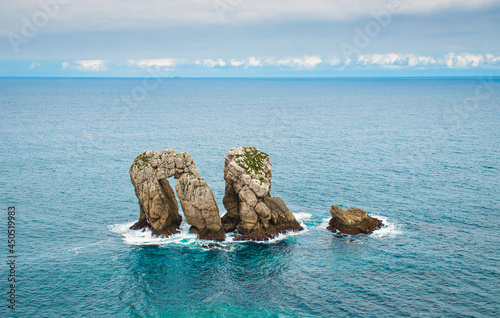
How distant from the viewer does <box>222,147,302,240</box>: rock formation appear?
7175cm

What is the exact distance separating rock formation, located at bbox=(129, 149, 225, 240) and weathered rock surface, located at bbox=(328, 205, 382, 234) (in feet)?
62.8

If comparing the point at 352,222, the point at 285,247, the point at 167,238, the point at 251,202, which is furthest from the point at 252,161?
the point at 352,222

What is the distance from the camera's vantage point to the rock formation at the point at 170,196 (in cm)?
7100

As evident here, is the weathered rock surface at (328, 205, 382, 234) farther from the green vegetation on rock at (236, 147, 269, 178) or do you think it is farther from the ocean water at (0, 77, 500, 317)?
the green vegetation on rock at (236, 147, 269, 178)

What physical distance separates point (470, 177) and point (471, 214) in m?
24.2

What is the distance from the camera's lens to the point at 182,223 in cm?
7775

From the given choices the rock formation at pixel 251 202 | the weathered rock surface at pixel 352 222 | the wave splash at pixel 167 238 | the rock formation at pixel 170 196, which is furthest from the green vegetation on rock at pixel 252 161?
the weathered rock surface at pixel 352 222

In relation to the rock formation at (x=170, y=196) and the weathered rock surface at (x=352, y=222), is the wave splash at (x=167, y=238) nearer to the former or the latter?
the rock formation at (x=170, y=196)

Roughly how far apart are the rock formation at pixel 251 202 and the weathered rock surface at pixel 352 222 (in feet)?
20.1

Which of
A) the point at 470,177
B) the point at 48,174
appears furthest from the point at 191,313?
the point at 470,177

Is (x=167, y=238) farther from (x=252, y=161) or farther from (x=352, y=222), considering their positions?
(x=352, y=222)

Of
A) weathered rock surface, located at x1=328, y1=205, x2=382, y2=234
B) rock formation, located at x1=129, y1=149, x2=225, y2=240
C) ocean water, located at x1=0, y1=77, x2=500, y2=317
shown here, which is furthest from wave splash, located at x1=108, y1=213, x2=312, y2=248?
weathered rock surface, located at x1=328, y1=205, x2=382, y2=234

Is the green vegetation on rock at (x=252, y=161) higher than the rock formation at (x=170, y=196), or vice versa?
the green vegetation on rock at (x=252, y=161)

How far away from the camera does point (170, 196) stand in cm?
7619
